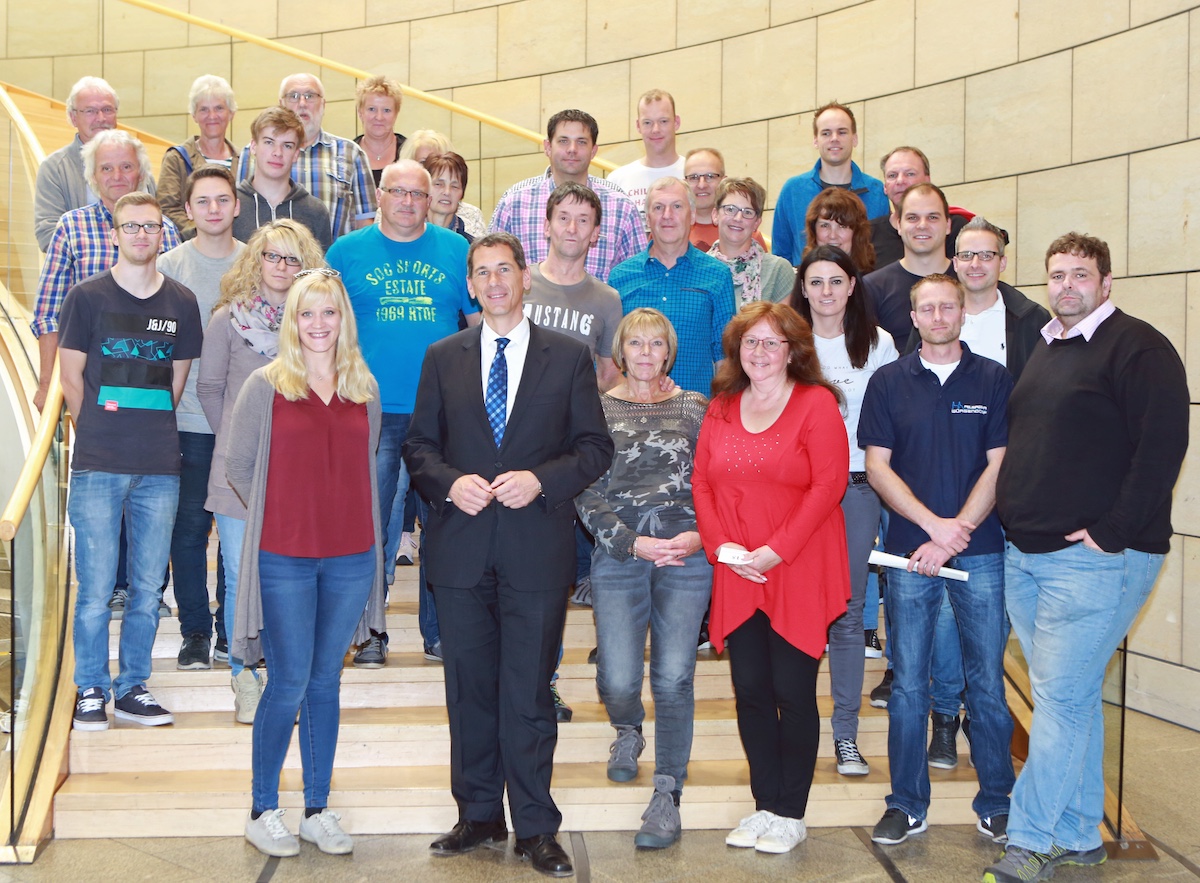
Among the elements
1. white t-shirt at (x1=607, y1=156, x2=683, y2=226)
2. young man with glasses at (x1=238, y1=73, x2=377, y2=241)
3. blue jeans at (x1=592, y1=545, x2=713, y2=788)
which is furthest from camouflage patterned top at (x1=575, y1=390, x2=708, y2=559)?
white t-shirt at (x1=607, y1=156, x2=683, y2=226)

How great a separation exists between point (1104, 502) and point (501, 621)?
1.93 m

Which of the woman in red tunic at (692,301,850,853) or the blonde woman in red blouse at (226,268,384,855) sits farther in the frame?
the woman in red tunic at (692,301,850,853)

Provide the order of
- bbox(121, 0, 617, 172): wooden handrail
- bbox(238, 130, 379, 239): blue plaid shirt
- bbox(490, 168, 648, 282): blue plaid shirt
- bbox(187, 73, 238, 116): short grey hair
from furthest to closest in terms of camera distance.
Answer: bbox(121, 0, 617, 172): wooden handrail
bbox(187, 73, 238, 116): short grey hair
bbox(238, 130, 379, 239): blue plaid shirt
bbox(490, 168, 648, 282): blue plaid shirt

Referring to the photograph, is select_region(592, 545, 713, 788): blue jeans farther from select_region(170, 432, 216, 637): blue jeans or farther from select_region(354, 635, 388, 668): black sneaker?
select_region(170, 432, 216, 637): blue jeans

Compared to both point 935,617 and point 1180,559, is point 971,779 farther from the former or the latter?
point 1180,559

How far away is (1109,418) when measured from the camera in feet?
12.0

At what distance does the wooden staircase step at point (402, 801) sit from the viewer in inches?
159

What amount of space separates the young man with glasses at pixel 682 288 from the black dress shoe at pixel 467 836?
1.90m

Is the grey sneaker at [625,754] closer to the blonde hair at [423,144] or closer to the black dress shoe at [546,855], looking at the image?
the black dress shoe at [546,855]

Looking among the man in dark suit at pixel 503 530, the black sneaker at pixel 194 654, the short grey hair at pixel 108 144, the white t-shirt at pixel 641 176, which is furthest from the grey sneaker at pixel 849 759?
the short grey hair at pixel 108 144

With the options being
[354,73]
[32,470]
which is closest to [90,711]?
[32,470]

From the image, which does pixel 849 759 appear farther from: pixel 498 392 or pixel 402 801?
pixel 498 392

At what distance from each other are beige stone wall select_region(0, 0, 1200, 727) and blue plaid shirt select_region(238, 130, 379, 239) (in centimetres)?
197

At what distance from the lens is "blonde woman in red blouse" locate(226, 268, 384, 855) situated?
12.0 ft
